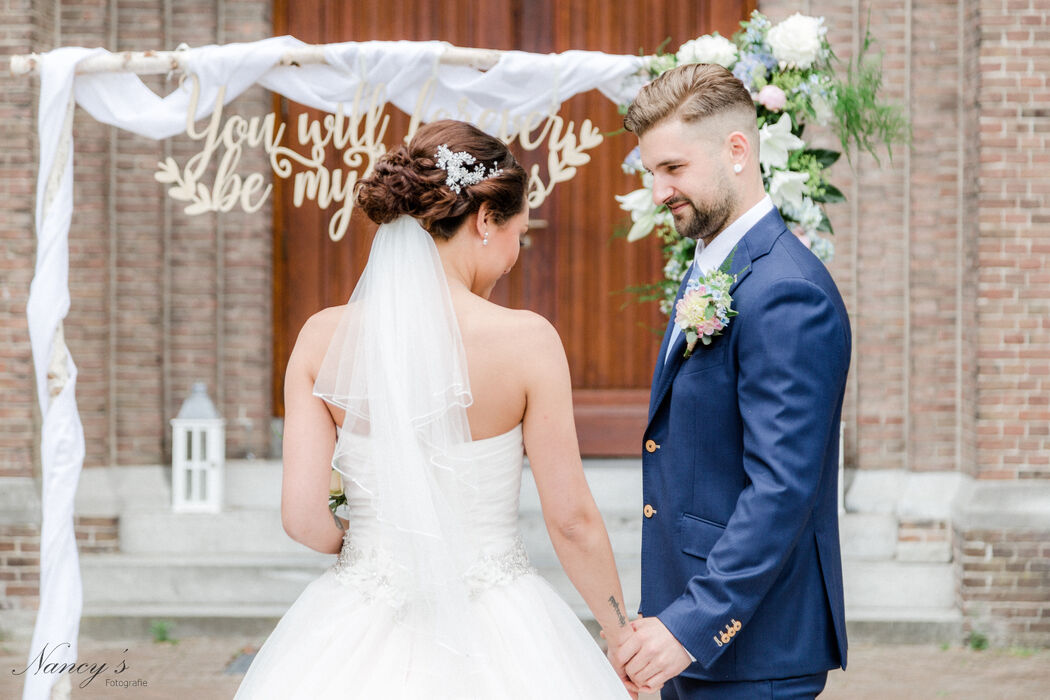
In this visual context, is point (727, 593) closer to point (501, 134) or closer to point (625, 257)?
point (501, 134)

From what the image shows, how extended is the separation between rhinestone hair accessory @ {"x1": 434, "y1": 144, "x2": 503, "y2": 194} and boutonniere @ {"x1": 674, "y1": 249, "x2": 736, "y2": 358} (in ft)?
1.86

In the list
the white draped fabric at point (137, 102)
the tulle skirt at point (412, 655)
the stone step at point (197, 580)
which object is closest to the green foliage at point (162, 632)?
the stone step at point (197, 580)

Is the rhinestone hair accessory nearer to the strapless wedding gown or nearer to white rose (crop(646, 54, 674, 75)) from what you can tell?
the strapless wedding gown

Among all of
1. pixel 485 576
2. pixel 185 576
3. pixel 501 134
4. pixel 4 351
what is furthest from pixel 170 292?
pixel 485 576

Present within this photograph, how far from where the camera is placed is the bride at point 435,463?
7.93ft

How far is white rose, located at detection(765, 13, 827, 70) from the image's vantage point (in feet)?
14.3

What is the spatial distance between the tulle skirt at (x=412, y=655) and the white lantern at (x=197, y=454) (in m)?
Answer: 4.26

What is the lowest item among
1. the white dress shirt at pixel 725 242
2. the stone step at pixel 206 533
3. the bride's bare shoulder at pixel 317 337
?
the stone step at pixel 206 533

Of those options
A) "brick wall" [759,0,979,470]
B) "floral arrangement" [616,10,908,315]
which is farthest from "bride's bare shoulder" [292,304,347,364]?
"brick wall" [759,0,979,470]

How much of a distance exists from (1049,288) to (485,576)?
4.87 m

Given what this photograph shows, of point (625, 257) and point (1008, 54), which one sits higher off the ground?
point (1008, 54)

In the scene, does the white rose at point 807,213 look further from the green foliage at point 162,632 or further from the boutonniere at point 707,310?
the green foliage at point 162,632

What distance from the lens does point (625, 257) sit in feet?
23.4

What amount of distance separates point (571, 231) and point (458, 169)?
4.72m
